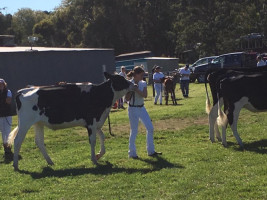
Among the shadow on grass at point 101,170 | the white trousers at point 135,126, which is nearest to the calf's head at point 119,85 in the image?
the white trousers at point 135,126

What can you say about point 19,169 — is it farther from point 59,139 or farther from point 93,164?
point 59,139

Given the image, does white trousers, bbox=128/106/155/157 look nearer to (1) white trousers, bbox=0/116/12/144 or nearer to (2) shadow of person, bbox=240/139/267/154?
(2) shadow of person, bbox=240/139/267/154

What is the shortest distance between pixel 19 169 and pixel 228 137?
5.46 metres

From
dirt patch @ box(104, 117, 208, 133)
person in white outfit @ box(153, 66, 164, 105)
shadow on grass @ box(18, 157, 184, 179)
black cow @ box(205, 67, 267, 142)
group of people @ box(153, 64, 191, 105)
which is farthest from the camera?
group of people @ box(153, 64, 191, 105)

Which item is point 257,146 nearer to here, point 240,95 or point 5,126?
point 240,95

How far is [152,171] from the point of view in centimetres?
912

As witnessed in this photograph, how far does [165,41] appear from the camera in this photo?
73.4 meters

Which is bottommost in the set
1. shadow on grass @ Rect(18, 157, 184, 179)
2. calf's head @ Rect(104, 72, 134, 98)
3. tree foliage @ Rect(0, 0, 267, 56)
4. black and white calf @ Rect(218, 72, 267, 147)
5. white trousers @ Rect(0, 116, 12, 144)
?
shadow on grass @ Rect(18, 157, 184, 179)

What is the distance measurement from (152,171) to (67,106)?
8.17 ft

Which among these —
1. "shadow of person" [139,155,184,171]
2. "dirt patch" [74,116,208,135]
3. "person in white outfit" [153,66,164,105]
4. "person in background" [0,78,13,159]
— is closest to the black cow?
"shadow of person" [139,155,184,171]

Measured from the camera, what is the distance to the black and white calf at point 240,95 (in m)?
11.5

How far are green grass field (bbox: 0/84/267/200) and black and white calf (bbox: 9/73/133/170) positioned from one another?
0.63 m

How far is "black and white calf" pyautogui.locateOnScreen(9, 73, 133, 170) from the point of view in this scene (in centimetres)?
1027

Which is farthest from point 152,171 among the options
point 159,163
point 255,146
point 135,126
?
point 255,146
